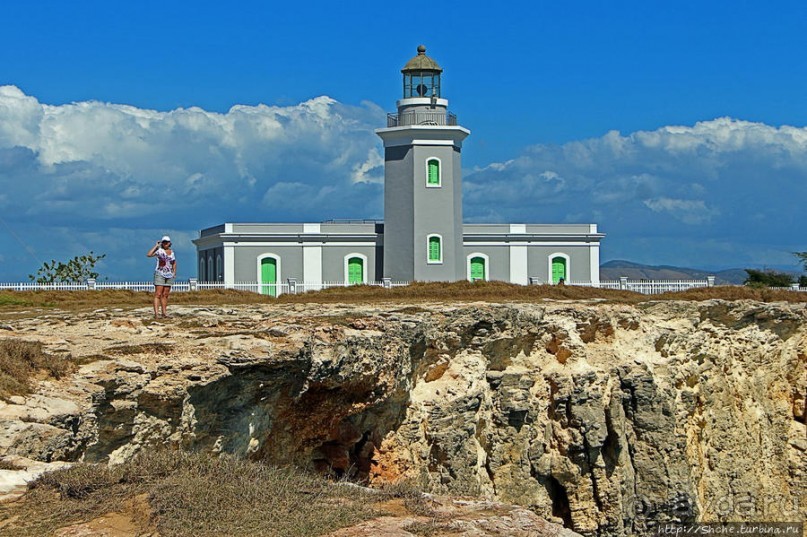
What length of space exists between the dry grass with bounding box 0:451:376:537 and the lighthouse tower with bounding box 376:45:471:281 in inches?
1238

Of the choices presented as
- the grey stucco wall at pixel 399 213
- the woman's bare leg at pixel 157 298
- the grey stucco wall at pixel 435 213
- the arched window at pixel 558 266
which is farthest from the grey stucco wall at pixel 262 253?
the woman's bare leg at pixel 157 298

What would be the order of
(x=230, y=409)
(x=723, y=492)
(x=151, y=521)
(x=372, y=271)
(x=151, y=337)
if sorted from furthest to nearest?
(x=372, y=271) → (x=723, y=492) → (x=151, y=337) → (x=230, y=409) → (x=151, y=521)

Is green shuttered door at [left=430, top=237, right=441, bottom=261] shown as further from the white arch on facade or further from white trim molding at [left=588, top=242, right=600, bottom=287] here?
white trim molding at [left=588, top=242, right=600, bottom=287]

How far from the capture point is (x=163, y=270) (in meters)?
15.1

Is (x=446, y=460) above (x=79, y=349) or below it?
below

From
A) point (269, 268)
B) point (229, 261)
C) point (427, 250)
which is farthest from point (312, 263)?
point (427, 250)

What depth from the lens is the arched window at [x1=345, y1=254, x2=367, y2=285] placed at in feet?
136

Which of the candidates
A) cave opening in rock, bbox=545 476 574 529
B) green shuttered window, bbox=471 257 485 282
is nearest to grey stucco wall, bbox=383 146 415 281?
green shuttered window, bbox=471 257 485 282

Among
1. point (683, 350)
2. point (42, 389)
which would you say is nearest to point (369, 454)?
point (42, 389)

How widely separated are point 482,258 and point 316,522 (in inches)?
1420

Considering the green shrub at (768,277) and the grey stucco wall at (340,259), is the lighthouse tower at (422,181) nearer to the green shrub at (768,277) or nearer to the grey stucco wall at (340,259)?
the grey stucco wall at (340,259)

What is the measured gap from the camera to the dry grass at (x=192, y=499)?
6891mm

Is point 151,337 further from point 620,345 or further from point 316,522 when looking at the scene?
point 620,345

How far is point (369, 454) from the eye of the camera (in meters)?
14.3
